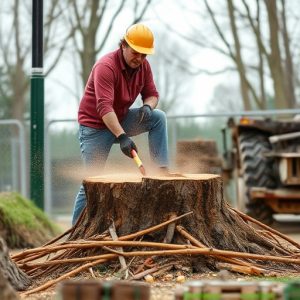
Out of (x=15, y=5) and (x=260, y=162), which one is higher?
(x=15, y=5)

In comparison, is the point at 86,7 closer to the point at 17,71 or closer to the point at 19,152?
the point at 17,71

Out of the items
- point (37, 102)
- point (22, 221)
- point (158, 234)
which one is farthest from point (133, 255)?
point (22, 221)

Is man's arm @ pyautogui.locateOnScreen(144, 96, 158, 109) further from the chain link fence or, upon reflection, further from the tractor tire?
the chain link fence

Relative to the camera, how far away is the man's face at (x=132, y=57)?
29.7ft

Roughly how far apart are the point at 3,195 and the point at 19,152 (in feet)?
15.7

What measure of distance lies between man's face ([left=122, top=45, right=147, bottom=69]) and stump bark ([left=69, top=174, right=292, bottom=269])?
4.31 ft

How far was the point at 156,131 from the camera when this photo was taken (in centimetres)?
938

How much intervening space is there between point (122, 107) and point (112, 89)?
0.38 metres

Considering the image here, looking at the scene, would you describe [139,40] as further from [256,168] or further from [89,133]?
[256,168]

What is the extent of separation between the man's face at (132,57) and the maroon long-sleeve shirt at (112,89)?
0.26 feet

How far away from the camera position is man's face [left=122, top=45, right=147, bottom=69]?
9.06 m

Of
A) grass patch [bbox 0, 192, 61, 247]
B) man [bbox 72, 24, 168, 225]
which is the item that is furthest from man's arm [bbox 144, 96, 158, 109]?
grass patch [bbox 0, 192, 61, 247]

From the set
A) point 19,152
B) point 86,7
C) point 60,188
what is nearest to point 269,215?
point 60,188

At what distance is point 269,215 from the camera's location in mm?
15805
